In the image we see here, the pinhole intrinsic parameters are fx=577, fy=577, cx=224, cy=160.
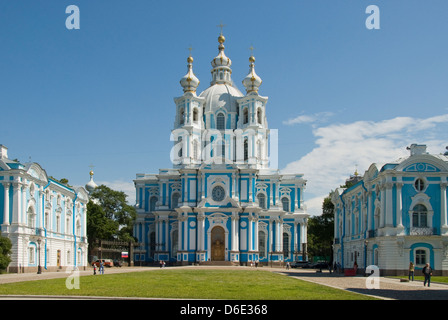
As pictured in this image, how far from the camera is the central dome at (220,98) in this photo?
79444 millimetres

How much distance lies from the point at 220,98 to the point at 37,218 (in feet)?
131

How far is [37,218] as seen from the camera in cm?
4509

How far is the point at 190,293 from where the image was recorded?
20891 mm

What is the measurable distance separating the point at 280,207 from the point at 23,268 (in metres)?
38.2

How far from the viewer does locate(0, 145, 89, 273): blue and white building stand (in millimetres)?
41062

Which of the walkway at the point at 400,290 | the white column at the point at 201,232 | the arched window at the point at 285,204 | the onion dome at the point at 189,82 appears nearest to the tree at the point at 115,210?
the white column at the point at 201,232

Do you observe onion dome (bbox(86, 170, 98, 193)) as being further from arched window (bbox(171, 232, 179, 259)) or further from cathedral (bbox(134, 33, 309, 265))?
arched window (bbox(171, 232, 179, 259))

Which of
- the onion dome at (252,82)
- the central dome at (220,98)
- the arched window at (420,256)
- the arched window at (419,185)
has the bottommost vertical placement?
the arched window at (420,256)

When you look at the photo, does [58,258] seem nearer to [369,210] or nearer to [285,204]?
[369,210]

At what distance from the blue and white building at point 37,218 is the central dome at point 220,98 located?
2775cm

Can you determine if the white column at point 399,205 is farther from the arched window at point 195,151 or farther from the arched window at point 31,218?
the arched window at point 195,151

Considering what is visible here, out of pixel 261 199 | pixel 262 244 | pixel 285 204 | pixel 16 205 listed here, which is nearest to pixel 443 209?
pixel 16 205

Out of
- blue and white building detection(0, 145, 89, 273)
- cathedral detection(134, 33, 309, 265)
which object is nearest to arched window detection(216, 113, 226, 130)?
cathedral detection(134, 33, 309, 265)

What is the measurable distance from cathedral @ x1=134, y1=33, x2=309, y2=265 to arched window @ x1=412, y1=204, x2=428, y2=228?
28.2 meters
